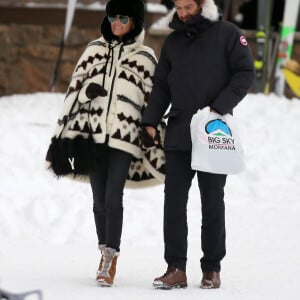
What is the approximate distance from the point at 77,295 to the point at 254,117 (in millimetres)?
7379

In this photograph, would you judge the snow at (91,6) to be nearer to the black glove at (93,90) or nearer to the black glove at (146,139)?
the black glove at (93,90)

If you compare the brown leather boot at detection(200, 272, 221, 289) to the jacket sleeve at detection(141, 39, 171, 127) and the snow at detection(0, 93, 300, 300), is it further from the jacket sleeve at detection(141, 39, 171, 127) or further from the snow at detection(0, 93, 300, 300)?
the jacket sleeve at detection(141, 39, 171, 127)

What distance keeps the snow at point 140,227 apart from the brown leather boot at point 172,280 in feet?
0.18

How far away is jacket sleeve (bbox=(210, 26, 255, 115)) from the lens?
621cm

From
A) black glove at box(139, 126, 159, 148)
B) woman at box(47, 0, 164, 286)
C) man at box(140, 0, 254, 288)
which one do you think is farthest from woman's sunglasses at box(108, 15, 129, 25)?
black glove at box(139, 126, 159, 148)

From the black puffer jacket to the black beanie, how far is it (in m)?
0.29

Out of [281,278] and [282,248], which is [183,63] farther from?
[282,248]

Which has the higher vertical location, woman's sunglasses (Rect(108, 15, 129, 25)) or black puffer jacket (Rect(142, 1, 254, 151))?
woman's sunglasses (Rect(108, 15, 129, 25))

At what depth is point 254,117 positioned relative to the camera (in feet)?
43.2

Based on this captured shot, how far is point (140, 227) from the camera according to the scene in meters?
8.59

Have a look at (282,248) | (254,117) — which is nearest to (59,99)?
(254,117)

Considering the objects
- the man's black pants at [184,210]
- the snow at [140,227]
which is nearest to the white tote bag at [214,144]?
the man's black pants at [184,210]

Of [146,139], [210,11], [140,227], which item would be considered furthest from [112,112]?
[140,227]

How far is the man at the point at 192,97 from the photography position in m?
6.26
